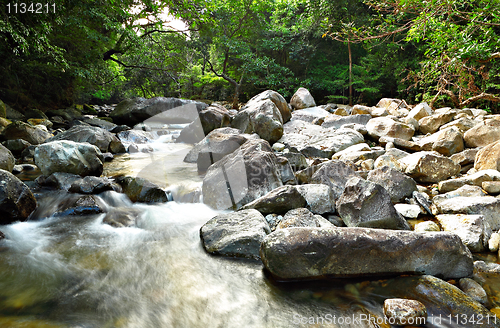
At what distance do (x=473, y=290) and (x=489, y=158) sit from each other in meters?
3.31

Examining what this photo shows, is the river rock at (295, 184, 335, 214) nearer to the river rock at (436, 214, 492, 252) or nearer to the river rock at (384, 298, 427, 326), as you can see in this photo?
the river rock at (436, 214, 492, 252)

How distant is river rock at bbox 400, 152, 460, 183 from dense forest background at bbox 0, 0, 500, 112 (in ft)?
6.09

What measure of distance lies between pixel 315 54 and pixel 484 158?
1614 centimetres

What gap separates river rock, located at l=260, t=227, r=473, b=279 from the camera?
2570 millimetres

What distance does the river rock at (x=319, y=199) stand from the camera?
397cm

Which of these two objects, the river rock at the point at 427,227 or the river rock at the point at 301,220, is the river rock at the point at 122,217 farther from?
the river rock at the point at 427,227

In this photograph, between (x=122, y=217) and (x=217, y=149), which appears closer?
(x=122, y=217)

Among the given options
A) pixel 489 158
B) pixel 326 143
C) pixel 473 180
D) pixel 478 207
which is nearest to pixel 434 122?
pixel 326 143

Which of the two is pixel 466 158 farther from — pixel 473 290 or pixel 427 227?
pixel 473 290

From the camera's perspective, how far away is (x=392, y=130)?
745 centimetres

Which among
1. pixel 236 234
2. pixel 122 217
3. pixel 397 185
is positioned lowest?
pixel 122 217

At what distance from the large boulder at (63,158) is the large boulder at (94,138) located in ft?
8.68

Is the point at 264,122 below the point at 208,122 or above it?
above

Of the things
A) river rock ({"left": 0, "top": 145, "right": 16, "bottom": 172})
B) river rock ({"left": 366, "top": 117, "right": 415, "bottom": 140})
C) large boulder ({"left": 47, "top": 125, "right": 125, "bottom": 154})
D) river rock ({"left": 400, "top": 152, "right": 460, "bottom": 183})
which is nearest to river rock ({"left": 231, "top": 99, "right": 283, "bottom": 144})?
river rock ({"left": 366, "top": 117, "right": 415, "bottom": 140})
